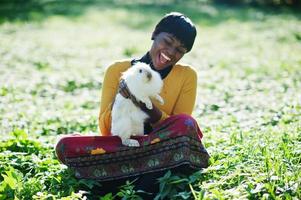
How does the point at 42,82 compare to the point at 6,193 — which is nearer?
the point at 6,193

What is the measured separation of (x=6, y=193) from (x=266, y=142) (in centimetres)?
237

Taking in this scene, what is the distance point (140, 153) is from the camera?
3850mm

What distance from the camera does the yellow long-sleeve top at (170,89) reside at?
4219mm

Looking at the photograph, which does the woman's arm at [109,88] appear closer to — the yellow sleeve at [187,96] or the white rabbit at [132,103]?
the white rabbit at [132,103]

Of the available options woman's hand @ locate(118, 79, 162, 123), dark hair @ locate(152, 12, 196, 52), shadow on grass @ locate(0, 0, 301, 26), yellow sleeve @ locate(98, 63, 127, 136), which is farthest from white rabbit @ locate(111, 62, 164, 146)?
shadow on grass @ locate(0, 0, 301, 26)

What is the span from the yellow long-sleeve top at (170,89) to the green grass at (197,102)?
54cm

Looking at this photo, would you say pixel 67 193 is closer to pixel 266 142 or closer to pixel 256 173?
pixel 256 173

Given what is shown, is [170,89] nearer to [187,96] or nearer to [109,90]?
[187,96]

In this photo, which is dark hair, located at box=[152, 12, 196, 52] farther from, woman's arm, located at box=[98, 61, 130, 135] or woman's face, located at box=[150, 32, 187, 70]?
woman's arm, located at box=[98, 61, 130, 135]

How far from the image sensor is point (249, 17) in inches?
755

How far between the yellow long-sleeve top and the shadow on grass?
491 inches

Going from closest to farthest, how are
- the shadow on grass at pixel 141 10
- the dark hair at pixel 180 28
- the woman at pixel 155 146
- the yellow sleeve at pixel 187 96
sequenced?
the woman at pixel 155 146 < the dark hair at pixel 180 28 < the yellow sleeve at pixel 187 96 < the shadow on grass at pixel 141 10

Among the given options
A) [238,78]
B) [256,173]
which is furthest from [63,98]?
[256,173]

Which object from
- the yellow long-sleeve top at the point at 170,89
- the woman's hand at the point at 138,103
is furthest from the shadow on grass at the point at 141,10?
the woman's hand at the point at 138,103
